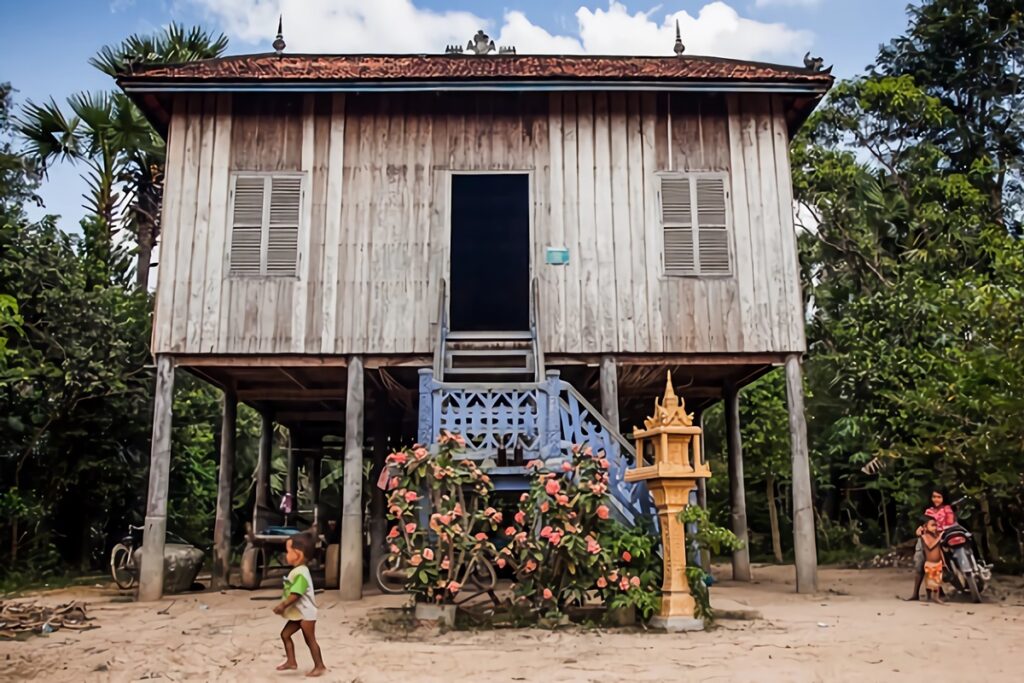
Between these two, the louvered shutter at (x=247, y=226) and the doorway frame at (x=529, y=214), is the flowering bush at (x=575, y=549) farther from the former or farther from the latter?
the louvered shutter at (x=247, y=226)

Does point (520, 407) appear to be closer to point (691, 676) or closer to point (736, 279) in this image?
point (736, 279)

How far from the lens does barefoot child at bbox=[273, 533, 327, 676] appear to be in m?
6.65

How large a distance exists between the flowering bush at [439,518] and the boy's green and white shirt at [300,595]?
2327 mm

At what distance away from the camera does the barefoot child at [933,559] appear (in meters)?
11.0

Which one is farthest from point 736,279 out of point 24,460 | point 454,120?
point 24,460

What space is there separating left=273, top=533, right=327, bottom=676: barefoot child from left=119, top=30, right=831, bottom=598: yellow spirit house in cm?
498

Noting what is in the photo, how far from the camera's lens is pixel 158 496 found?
39.3 ft

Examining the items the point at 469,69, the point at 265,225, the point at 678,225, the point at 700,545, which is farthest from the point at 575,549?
the point at 469,69

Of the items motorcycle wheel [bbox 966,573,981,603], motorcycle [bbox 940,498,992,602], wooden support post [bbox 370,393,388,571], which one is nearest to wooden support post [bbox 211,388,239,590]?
wooden support post [bbox 370,393,388,571]

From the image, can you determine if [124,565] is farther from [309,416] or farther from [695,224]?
[695,224]

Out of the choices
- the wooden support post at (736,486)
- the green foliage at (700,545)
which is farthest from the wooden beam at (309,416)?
the green foliage at (700,545)

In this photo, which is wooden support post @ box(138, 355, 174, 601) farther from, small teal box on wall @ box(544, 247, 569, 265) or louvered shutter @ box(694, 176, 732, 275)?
louvered shutter @ box(694, 176, 732, 275)

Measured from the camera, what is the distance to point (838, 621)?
912 centimetres

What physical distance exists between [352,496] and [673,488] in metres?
4.76
